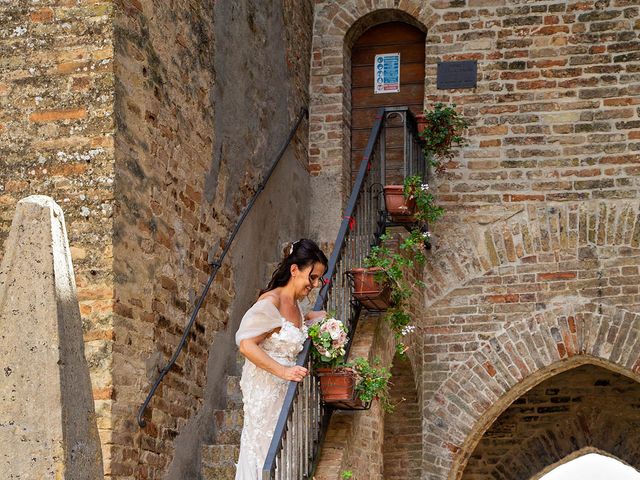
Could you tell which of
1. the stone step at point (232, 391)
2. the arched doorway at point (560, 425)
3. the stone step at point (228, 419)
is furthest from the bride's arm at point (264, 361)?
the arched doorway at point (560, 425)

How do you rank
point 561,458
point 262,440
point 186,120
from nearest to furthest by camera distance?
point 262,440
point 186,120
point 561,458

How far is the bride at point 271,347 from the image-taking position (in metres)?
5.73

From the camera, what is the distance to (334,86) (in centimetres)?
1029

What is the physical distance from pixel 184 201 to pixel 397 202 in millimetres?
1853

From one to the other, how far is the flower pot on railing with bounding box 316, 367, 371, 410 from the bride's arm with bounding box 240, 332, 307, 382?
0.58 m

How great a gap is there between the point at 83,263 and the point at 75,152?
0.61 meters

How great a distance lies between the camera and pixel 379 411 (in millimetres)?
7762

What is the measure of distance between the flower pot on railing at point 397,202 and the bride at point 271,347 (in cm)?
212

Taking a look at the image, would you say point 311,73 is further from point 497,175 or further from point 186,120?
point 186,120

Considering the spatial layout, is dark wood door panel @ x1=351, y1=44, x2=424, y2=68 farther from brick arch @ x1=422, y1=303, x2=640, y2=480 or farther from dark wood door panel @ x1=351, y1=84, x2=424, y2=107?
brick arch @ x1=422, y1=303, x2=640, y2=480

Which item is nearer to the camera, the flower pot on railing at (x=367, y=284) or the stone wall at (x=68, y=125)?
the stone wall at (x=68, y=125)

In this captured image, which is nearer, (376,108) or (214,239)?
(214,239)

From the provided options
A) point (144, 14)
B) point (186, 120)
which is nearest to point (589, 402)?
point (186, 120)

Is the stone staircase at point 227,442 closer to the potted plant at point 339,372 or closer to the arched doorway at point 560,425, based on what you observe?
the potted plant at point 339,372
